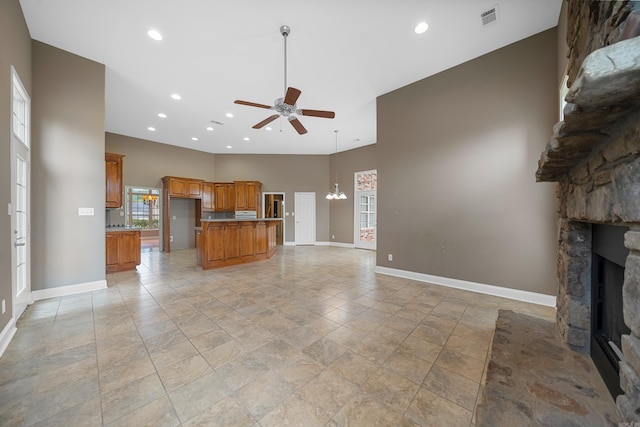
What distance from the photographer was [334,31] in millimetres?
2963

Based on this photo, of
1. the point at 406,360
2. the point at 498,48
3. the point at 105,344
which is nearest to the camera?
the point at 406,360

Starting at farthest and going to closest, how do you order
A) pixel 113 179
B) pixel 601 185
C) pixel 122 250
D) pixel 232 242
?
pixel 232 242 → pixel 113 179 → pixel 122 250 → pixel 601 185

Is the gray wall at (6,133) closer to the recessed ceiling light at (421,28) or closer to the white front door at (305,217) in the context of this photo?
the recessed ceiling light at (421,28)

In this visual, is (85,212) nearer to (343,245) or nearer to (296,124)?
(296,124)

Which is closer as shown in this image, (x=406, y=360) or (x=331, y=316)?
(x=406, y=360)

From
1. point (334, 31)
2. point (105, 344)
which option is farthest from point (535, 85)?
point (105, 344)


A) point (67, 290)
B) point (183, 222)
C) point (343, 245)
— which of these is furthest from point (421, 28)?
point (183, 222)

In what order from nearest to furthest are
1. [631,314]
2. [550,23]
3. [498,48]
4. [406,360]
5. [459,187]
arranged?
[631,314], [406,360], [550,23], [498,48], [459,187]

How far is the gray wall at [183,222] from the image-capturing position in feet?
25.9

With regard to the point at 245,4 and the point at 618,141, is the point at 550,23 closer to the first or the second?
the point at 618,141

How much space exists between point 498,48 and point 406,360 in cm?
431

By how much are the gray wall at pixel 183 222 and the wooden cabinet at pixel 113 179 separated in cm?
263

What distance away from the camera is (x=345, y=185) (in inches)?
336

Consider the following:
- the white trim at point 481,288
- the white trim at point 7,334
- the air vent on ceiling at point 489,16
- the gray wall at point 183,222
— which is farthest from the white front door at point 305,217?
the white trim at point 7,334
